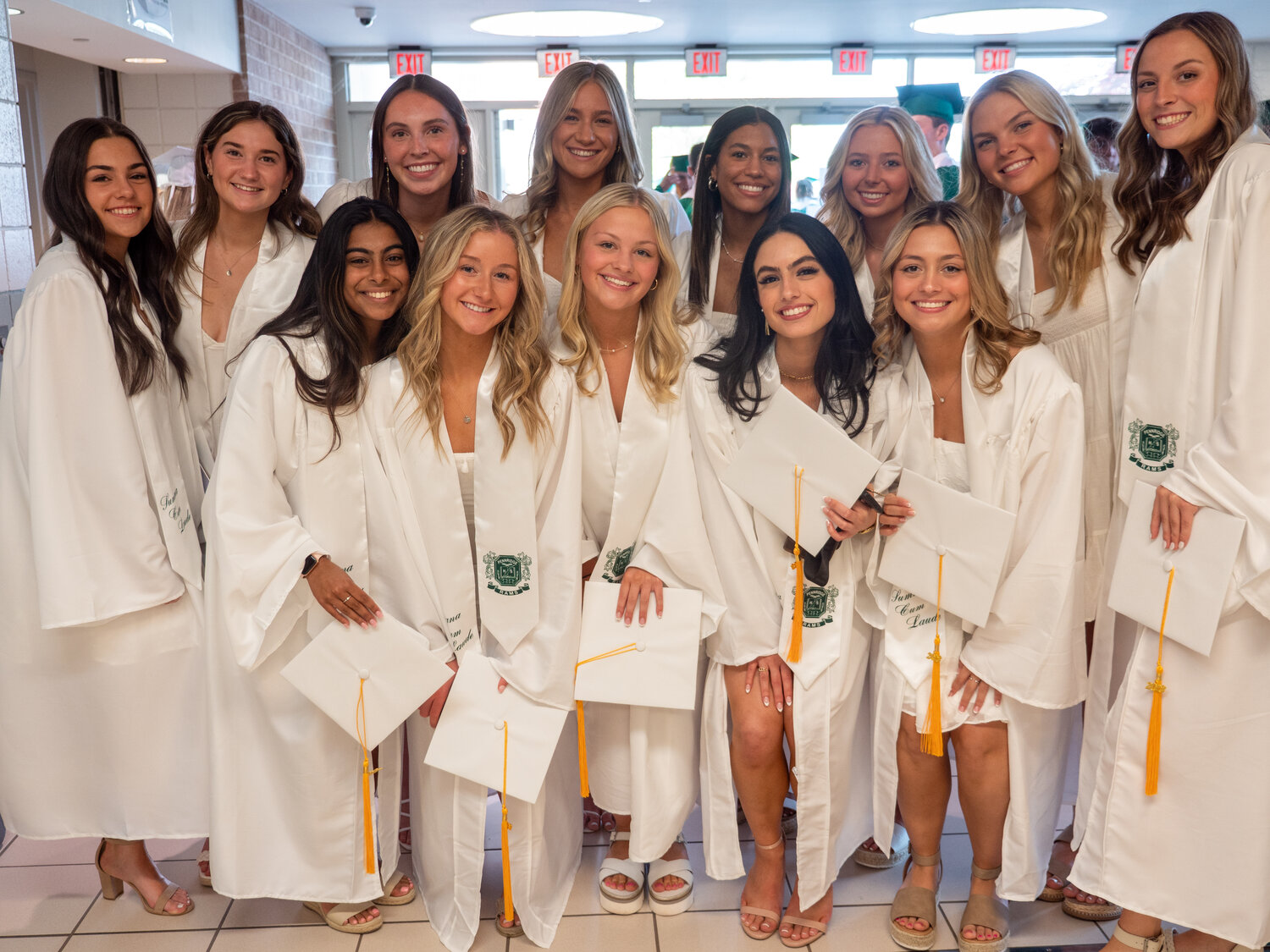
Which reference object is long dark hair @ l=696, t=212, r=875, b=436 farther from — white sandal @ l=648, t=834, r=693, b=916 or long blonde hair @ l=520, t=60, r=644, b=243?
white sandal @ l=648, t=834, r=693, b=916

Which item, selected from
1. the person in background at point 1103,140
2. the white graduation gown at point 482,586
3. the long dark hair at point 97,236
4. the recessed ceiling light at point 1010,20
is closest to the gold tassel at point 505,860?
the white graduation gown at point 482,586

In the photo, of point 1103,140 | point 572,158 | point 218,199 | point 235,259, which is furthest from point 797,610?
point 1103,140

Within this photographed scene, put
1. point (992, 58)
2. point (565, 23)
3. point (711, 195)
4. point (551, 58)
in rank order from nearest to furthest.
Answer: point (711, 195)
point (565, 23)
point (551, 58)
point (992, 58)

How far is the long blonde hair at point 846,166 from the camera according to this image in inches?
107

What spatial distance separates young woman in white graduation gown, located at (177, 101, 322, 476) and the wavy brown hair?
197cm

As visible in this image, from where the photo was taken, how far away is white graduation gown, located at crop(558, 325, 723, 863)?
2404mm

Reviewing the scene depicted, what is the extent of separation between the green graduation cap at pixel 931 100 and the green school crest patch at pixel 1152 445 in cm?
209

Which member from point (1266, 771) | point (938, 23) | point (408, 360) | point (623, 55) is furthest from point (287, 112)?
point (1266, 771)

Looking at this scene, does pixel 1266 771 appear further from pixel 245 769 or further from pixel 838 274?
pixel 245 769

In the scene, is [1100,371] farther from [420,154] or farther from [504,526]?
[420,154]

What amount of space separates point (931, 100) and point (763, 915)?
2999 millimetres

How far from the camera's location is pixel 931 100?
153 inches

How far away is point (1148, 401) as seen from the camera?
7.01 feet

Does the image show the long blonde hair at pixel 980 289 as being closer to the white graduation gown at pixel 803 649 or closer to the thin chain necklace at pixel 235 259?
the white graduation gown at pixel 803 649
